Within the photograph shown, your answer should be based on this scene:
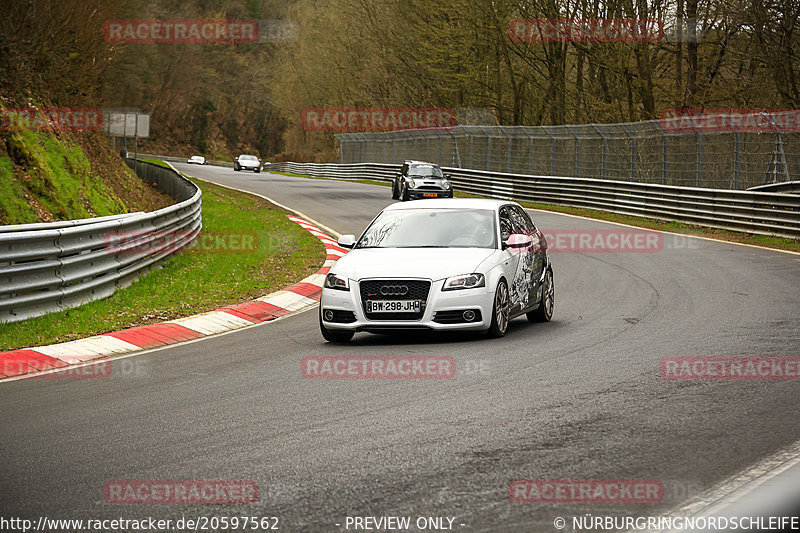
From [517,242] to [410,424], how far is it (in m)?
5.04

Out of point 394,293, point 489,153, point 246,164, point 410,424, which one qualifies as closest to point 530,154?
point 489,153

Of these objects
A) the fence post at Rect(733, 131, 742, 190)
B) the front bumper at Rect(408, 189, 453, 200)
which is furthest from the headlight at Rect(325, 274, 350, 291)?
the front bumper at Rect(408, 189, 453, 200)

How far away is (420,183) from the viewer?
36.4 m

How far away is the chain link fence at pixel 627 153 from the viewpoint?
23.9m

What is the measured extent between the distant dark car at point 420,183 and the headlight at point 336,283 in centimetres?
2510

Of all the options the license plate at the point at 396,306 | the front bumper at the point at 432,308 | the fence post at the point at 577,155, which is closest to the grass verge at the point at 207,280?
the front bumper at the point at 432,308

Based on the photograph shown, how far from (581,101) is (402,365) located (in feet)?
127

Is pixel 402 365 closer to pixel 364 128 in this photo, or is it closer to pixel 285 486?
pixel 285 486

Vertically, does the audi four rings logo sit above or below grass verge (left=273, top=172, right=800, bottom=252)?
above

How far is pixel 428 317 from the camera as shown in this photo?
989cm

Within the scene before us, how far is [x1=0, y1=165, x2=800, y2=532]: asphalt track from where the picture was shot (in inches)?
187

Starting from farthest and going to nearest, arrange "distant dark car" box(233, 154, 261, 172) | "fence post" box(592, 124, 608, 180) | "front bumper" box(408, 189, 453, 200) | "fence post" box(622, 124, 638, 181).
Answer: "distant dark car" box(233, 154, 261, 172)
"front bumper" box(408, 189, 453, 200)
"fence post" box(592, 124, 608, 180)
"fence post" box(622, 124, 638, 181)

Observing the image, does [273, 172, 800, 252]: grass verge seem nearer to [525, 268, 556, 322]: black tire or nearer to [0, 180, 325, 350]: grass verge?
[0, 180, 325, 350]: grass verge

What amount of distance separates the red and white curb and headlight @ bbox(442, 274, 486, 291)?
3.07m
